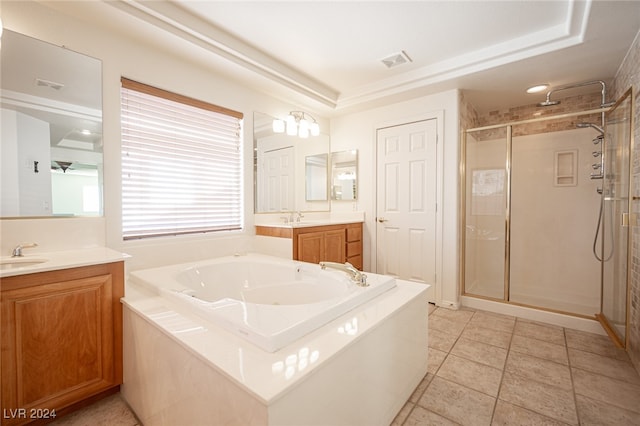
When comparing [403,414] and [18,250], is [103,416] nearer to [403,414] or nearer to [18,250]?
[18,250]

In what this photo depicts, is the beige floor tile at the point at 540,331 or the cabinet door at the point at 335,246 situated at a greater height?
the cabinet door at the point at 335,246

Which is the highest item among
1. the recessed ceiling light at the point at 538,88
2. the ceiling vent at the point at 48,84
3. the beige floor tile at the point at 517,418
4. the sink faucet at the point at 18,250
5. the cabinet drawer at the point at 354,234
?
the recessed ceiling light at the point at 538,88

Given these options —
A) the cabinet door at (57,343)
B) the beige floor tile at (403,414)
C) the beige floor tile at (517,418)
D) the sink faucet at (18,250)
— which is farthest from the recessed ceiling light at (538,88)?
the sink faucet at (18,250)

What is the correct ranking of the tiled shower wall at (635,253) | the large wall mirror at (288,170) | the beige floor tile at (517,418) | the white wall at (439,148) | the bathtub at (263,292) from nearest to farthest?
1. the bathtub at (263,292)
2. the beige floor tile at (517,418)
3. the tiled shower wall at (635,253)
4. the white wall at (439,148)
5. the large wall mirror at (288,170)

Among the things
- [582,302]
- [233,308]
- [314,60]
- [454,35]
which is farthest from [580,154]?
[233,308]

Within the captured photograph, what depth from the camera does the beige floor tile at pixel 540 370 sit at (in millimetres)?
1728

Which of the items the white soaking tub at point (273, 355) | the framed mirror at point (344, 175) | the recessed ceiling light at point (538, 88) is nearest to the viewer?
the white soaking tub at point (273, 355)

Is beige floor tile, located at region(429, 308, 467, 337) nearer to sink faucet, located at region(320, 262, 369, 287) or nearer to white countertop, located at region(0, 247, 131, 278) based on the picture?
sink faucet, located at region(320, 262, 369, 287)

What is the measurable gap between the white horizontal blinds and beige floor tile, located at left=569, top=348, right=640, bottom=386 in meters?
2.99

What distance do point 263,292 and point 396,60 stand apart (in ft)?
8.00

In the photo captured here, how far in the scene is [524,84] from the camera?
279 cm

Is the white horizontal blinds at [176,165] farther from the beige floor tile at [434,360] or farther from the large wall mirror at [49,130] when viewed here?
the beige floor tile at [434,360]

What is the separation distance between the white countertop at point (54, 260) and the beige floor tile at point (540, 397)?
240 cm

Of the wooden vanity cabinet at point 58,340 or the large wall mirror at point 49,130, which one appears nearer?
the wooden vanity cabinet at point 58,340
